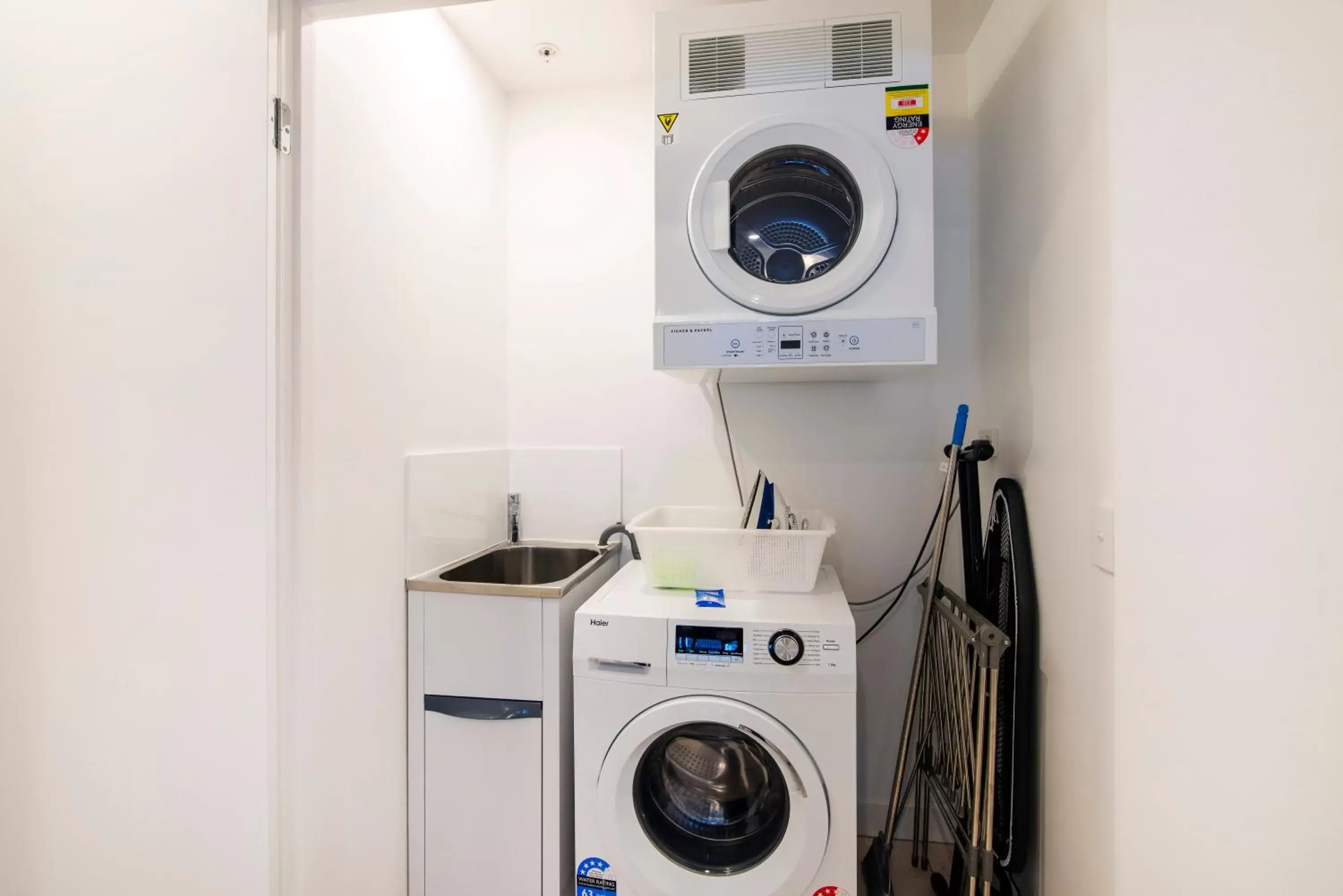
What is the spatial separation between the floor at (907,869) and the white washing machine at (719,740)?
1.49 ft

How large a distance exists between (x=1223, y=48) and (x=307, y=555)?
5.65 ft

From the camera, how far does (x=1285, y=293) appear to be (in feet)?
2.45

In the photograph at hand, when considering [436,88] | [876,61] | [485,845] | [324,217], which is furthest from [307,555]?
[876,61]

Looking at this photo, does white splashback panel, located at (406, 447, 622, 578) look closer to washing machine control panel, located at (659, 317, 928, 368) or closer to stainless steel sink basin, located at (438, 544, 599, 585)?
stainless steel sink basin, located at (438, 544, 599, 585)

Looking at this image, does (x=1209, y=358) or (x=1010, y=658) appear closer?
(x=1209, y=358)

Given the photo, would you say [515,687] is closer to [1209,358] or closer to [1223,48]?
[1209,358]

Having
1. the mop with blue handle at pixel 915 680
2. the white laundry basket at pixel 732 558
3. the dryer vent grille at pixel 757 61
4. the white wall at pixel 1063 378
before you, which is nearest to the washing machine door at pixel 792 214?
the dryer vent grille at pixel 757 61

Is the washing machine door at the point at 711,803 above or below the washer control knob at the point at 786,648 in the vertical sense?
below

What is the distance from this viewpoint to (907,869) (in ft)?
5.76

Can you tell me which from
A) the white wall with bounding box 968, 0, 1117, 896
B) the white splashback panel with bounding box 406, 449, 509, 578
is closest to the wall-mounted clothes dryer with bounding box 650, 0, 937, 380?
the white wall with bounding box 968, 0, 1117, 896

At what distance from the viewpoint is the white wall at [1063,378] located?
1.09 m

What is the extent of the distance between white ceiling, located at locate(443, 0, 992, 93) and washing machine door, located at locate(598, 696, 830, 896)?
1.94m

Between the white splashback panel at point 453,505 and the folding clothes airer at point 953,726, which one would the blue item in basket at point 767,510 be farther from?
the white splashback panel at point 453,505

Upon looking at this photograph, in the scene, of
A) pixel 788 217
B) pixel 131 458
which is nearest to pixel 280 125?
pixel 131 458
